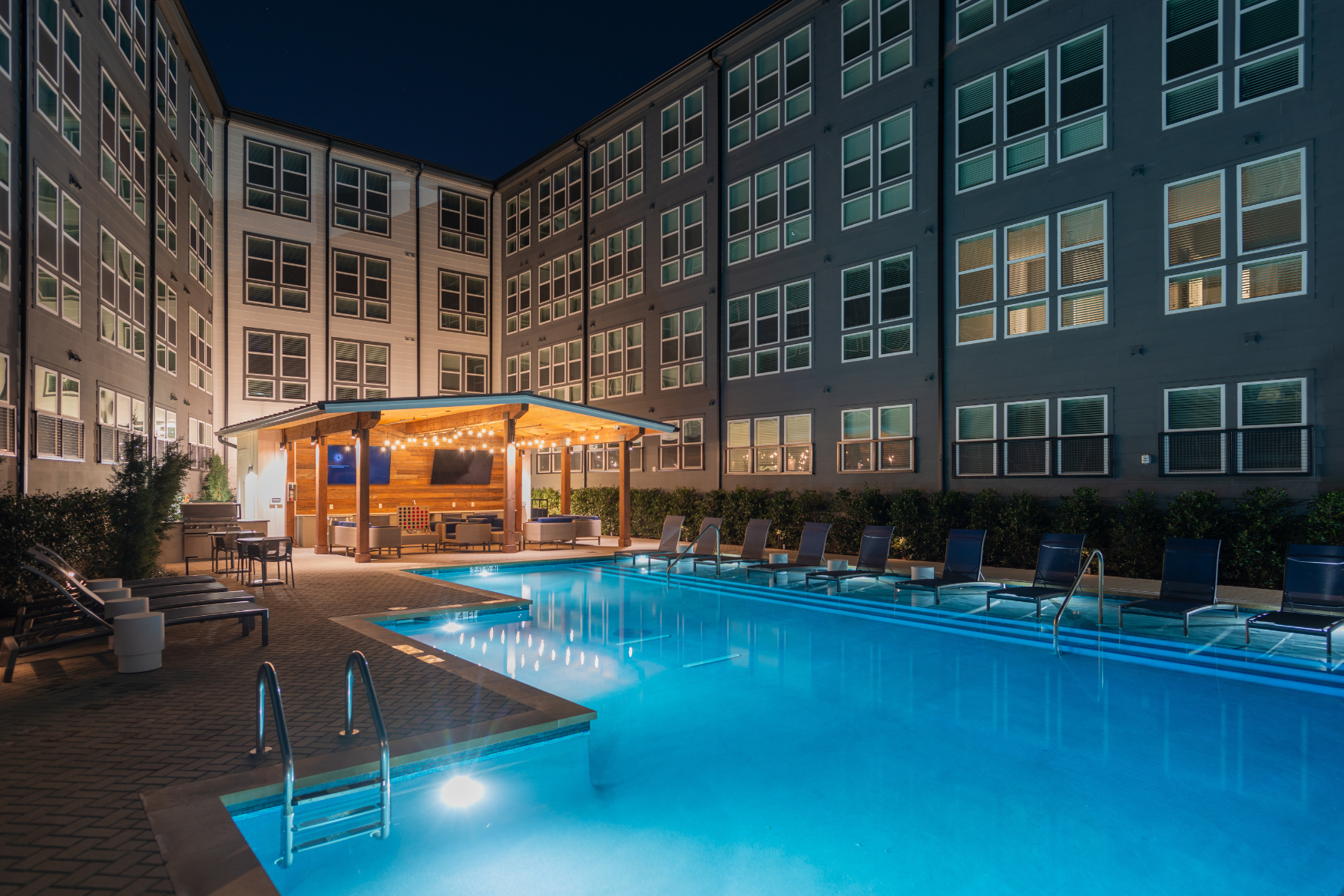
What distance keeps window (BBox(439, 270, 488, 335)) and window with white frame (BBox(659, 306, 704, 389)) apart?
30.9 feet

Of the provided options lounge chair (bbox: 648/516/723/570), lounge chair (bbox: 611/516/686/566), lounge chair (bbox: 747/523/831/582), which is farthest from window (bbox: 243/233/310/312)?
lounge chair (bbox: 747/523/831/582)

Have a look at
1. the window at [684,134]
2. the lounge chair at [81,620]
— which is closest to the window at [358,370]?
the window at [684,134]

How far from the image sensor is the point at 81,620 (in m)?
6.48

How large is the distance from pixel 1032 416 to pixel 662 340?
34.5ft

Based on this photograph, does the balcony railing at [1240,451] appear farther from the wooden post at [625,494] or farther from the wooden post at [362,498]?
the wooden post at [362,498]

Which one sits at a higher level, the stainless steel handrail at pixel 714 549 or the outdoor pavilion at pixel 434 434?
the outdoor pavilion at pixel 434 434

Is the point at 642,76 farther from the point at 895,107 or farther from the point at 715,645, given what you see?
the point at 715,645

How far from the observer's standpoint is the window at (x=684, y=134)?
20.8m

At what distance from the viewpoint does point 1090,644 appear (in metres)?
7.91

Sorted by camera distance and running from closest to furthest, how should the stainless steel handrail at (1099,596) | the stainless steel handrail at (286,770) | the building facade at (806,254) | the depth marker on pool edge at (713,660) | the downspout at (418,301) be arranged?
the stainless steel handrail at (286,770) < the depth marker on pool edge at (713,660) < the stainless steel handrail at (1099,596) < the building facade at (806,254) < the downspout at (418,301)

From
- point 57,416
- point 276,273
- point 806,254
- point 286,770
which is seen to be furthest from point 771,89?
point 286,770

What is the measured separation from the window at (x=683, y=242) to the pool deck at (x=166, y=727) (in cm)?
1482

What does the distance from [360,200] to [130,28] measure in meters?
10.8

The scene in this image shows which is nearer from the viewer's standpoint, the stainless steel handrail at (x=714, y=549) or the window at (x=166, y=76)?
the stainless steel handrail at (x=714, y=549)
